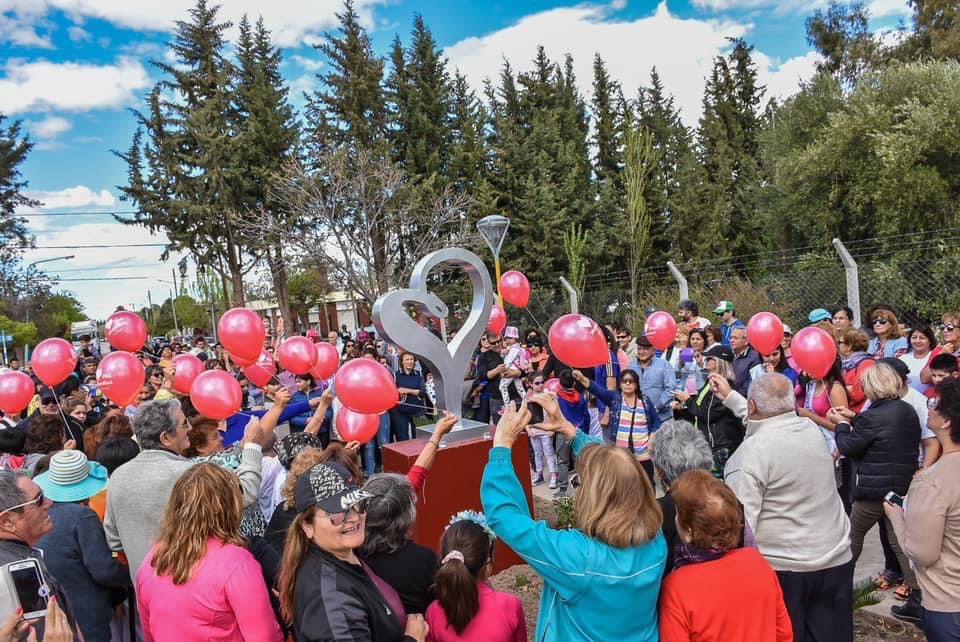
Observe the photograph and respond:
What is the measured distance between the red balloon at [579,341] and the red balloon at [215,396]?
255 cm

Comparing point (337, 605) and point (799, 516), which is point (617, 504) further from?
point (799, 516)

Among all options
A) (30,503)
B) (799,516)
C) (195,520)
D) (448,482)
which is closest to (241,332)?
(448,482)

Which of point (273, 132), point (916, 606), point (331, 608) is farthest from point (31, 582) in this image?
point (273, 132)

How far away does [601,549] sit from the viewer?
2002 millimetres

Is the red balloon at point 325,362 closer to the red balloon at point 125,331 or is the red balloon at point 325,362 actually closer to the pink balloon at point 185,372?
the pink balloon at point 185,372

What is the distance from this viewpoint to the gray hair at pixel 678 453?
280 centimetres

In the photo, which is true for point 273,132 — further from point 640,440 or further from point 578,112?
point 640,440

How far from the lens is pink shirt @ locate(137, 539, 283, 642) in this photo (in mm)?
2104

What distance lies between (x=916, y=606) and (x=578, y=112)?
2891 cm

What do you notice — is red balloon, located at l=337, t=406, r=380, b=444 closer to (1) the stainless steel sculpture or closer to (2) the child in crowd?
(1) the stainless steel sculpture

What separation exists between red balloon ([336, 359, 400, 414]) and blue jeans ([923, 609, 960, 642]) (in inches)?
128

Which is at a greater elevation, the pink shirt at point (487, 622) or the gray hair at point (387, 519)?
the gray hair at point (387, 519)

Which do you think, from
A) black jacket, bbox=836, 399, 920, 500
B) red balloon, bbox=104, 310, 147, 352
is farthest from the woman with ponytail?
red balloon, bbox=104, 310, 147, 352

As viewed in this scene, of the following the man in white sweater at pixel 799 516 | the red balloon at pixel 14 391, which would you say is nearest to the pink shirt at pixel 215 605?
the man in white sweater at pixel 799 516
